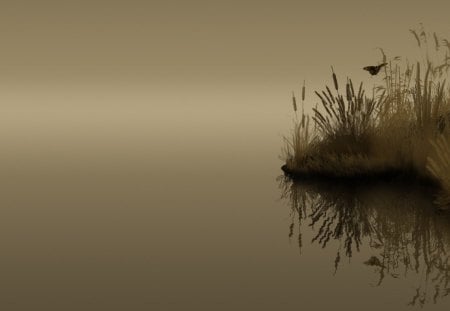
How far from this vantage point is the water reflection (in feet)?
15.0

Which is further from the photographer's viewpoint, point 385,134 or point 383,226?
point 385,134

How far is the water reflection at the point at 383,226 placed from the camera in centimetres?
458

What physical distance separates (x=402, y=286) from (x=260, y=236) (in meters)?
1.62

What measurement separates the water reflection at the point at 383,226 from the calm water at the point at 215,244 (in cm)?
1

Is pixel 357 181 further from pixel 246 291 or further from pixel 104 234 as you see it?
pixel 246 291

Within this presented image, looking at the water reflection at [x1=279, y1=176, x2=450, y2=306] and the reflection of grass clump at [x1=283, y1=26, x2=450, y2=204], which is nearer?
the water reflection at [x1=279, y1=176, x2=450, y2=306]

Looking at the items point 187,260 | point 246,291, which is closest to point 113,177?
point 187,260

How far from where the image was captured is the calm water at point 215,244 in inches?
164

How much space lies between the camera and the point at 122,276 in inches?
180

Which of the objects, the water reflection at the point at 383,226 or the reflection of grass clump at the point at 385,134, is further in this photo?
the reflection of grass clump at the point at 385,134

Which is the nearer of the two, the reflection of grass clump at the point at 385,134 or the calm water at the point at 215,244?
the calm water at the point at 215,244

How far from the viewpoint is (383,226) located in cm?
585

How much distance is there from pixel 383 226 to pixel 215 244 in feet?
4.14

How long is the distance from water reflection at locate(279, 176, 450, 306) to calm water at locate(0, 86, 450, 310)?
0.03ft
